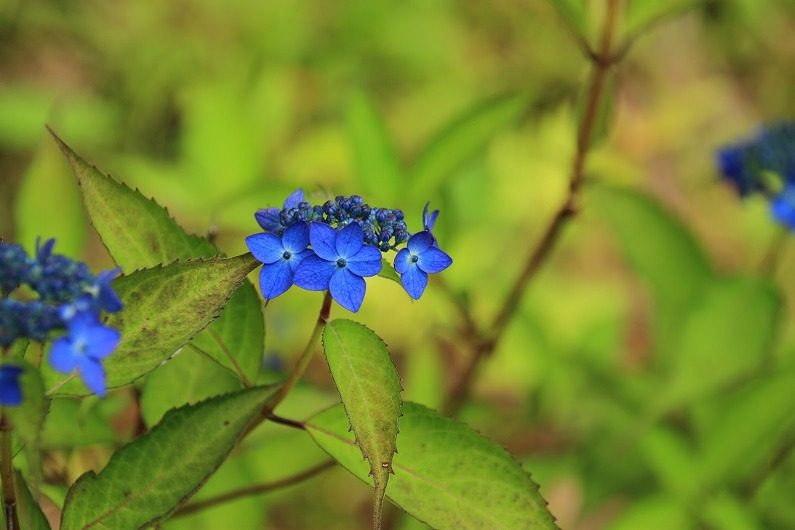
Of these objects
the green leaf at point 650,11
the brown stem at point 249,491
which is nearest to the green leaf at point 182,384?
the brown stem at point 249,491

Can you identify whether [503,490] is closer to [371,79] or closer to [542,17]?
[371,79]

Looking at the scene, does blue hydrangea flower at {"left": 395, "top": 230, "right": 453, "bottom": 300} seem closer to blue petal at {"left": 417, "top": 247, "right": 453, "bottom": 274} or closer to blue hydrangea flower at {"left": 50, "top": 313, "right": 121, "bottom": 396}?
blue petal at {"left": 417, "top": 247, "right": 453, "bottom": 274}

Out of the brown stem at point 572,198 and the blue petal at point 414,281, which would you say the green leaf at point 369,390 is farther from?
the brown stem at point 572,198

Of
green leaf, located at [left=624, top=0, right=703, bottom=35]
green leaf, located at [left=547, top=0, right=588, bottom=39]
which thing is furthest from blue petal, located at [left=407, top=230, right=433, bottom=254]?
green leaf, located at [left=624, top=0, right=703, bottom=35]

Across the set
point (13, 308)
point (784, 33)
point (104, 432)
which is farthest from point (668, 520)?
point (784, 33)

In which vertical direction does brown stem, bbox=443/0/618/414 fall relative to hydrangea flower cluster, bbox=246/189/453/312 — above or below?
above

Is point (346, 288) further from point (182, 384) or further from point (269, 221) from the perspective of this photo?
point (182, 384)

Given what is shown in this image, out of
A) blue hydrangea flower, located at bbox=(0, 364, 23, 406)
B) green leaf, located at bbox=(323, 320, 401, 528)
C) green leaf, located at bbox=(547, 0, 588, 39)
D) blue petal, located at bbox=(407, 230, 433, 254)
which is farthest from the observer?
green leaf, located at bbox=(547, 0, 588, 39)
